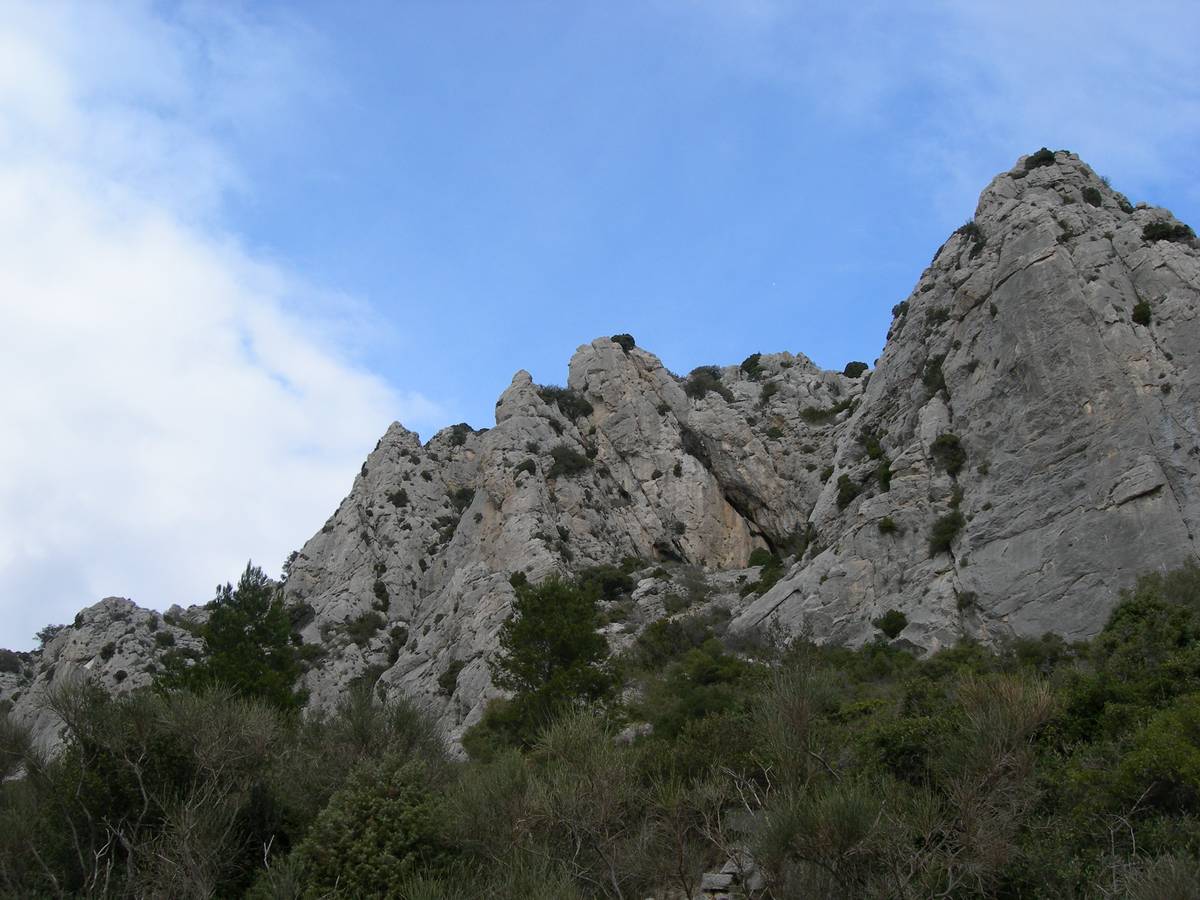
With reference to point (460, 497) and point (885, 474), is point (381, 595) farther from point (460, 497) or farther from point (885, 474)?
point (885, 474)

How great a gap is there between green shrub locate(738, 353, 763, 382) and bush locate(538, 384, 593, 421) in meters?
14.6

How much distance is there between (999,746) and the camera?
1520 centimetres

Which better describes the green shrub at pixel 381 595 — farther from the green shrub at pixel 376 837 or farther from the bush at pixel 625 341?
the green shrub at pixel 376 837

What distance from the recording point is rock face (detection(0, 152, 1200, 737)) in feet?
95.8

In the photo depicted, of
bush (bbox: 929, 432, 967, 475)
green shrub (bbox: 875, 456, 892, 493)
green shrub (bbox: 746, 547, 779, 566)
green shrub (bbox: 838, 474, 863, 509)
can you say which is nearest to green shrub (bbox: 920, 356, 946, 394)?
bush (bbox: 929, 432, 967, 475)

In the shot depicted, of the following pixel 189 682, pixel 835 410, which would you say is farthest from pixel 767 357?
pixel 189 682

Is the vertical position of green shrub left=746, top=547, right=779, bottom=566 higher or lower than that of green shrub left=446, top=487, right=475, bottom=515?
lower

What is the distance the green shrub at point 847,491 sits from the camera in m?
37.5

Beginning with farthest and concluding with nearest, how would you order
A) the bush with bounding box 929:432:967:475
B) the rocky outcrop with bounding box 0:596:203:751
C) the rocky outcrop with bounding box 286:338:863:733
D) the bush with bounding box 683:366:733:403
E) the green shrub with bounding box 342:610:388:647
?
the bush with bounding box 683:366:733:403
the green shrub with bounding box 342:610:388:647
the rocky outcrop with bounding box 286:338:863:733
the rocky outcrop with bounding box 0:596:203:751
the bush with bounding box 929:432:967:475

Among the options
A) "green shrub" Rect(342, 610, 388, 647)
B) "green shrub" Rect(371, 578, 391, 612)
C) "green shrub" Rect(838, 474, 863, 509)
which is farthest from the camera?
"green shrub" Rect(371, 578, 391, 612)

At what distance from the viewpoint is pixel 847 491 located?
3775 centimetres

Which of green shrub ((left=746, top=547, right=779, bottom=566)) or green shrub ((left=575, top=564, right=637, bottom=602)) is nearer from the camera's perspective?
green shrub ((left=575, top=564, right=637, bottom=602))

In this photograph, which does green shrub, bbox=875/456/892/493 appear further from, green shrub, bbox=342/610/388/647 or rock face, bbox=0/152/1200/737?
green shrub, bbox=342/610/388/647

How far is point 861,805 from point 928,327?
31.5 meters
